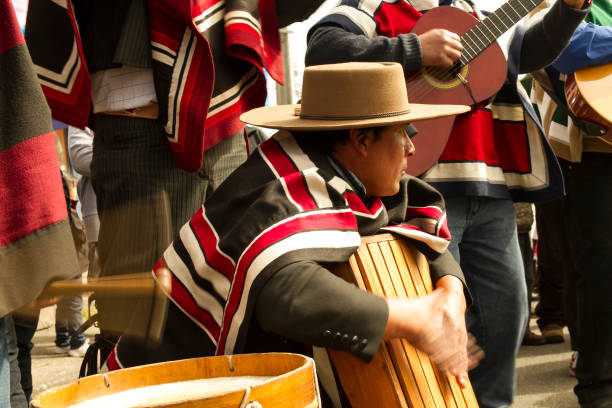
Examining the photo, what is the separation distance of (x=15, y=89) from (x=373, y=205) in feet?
3.25

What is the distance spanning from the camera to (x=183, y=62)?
2.59m

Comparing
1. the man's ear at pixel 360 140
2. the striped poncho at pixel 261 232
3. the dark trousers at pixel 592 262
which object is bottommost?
the dark trousers at pixel 592 262

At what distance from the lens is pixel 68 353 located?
19.1 feet

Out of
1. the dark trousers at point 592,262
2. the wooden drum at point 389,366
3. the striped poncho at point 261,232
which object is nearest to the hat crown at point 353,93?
the striped poncho at point 261,232

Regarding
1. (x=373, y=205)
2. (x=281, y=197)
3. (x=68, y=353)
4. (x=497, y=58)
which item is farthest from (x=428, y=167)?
(x=68, y=353)

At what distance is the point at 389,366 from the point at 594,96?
2036 millimetres

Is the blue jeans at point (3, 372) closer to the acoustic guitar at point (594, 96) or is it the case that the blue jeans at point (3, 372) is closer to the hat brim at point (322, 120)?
the hat brim at point (322, 120)

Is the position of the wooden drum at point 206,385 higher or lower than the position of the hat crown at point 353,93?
lower

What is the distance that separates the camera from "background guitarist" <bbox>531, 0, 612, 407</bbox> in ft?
12.0

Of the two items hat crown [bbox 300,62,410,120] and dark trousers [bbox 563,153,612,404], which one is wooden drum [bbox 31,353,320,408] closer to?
hat crown [bbox 300,62,410,120]

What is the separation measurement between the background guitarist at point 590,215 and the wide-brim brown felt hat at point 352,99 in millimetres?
1579

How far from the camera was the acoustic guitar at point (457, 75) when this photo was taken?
320 cm

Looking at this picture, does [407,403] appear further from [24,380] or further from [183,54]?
[24,380]

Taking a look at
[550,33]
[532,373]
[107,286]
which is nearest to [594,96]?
[550,33]
